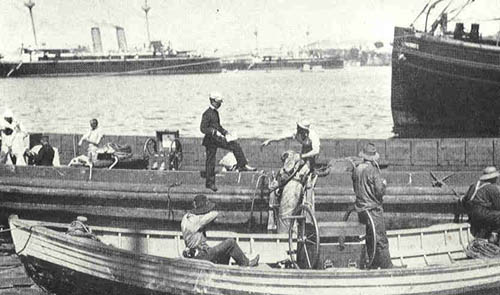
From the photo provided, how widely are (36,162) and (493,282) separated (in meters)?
9.35

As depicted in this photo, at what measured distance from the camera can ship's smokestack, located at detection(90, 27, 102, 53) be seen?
143 m

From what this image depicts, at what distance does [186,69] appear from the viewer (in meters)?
143

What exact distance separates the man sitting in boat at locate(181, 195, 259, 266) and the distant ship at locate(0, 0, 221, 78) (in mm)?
107335

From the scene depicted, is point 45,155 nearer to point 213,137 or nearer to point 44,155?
point 44,155

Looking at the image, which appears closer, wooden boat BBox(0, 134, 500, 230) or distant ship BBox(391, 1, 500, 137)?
wooden boat BBox(0, 134, 500, 230)

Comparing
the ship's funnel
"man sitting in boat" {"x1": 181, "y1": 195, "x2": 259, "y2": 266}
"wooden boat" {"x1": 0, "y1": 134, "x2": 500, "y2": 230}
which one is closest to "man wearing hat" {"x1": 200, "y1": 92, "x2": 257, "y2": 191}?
"wooden boat" {"x1": 0, "y1": 134, "x2": 500, "y2": 230}

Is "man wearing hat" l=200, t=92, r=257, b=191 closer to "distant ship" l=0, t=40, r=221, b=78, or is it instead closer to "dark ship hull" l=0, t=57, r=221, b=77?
"dark ship hull" l=0, t=57, r=221, b=77

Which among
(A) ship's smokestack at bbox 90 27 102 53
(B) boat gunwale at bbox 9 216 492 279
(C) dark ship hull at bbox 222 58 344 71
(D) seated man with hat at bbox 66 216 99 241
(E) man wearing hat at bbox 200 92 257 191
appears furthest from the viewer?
(C) dark ship hull at bbox 222 58 344 71

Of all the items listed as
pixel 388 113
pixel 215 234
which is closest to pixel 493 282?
pixel 215 234

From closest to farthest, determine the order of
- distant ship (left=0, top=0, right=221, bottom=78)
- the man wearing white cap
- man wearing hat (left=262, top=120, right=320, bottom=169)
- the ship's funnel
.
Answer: man wearing hat (left=262, top=120, right=320, bottom=169) < the man wearing white cap < distant ship (left=0, top=0, right=221, bottom=78) < the ship's funnel

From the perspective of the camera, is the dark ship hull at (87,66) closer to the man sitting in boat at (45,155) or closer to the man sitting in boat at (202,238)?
the man sitting in boat at (45,155)

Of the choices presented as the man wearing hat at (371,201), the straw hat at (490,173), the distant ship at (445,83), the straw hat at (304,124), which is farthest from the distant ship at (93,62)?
the man wearing hat at (371,201)

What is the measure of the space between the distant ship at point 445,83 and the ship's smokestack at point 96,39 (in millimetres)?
116608

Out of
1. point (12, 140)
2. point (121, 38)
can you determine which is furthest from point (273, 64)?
point (12, 140)
